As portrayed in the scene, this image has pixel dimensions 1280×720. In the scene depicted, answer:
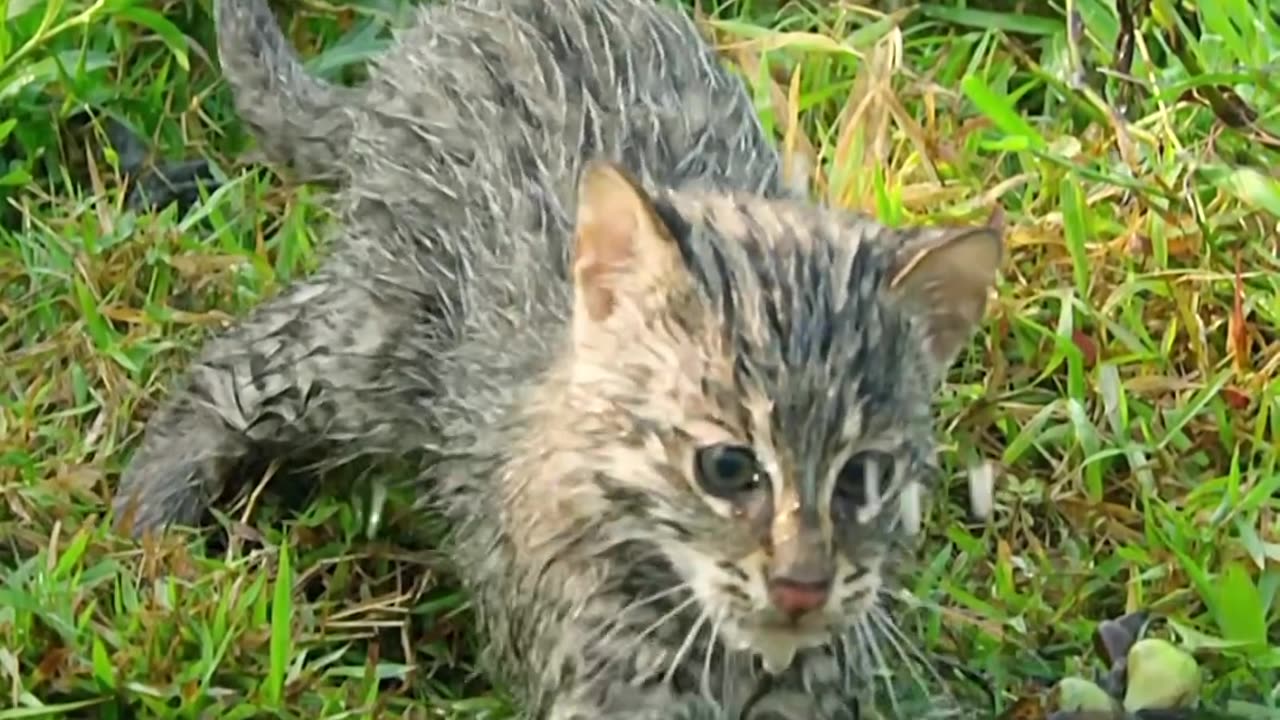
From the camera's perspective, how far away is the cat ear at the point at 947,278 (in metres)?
3.58

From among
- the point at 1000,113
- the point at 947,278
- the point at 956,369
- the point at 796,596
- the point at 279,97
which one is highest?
the point at 947,278

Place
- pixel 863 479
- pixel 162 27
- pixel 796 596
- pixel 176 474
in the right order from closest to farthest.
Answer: pixel 796 596, pixel 863 479, pixel 176 474, pixel 162 27

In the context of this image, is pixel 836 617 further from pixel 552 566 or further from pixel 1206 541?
pixel 1206 541

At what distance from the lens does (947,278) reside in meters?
3.66

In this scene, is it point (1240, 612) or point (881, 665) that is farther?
point (1240, 612)

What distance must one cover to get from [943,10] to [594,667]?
229 cm

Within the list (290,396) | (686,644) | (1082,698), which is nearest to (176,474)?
(290,396)

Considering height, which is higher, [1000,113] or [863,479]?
[863,479]

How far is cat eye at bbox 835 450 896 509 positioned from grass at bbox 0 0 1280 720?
0.69 m

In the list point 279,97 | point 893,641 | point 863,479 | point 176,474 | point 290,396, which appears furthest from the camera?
point 279,97

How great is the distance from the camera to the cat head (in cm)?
337

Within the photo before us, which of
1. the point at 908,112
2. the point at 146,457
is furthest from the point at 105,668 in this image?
the point at 908,112

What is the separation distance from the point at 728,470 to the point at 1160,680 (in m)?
0.90

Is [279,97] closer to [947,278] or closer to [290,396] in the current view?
[290,396]
